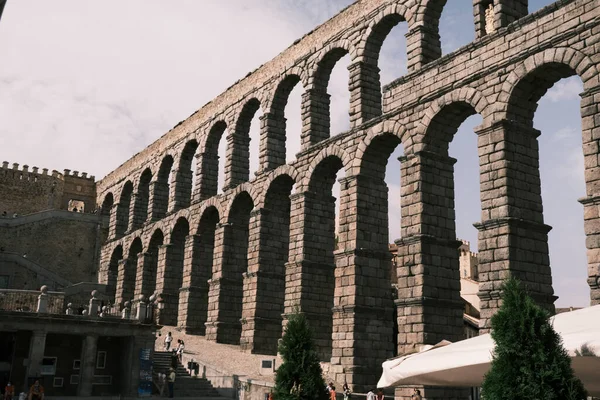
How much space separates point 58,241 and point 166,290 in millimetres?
16718

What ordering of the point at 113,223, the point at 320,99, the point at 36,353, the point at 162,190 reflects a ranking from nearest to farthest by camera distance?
the point at 36,353 < the point at 320,99 < the point at 162,190 < the point at 113,223

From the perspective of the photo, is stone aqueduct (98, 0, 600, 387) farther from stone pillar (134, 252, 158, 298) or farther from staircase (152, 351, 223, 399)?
staircase (152, 351, 223, 399)

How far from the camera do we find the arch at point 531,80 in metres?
18.5

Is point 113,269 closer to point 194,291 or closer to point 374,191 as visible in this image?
point 194,291

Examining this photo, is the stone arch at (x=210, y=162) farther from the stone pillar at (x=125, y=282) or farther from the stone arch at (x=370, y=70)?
the stone arch at (x=370, y=70)

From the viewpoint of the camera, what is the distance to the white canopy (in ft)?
23.6

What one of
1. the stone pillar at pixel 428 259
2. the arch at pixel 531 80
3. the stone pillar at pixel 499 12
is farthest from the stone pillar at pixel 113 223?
the arch at pixel 531 80

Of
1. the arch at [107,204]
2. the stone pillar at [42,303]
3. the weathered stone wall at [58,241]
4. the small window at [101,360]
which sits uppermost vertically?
the arch at [107,204]

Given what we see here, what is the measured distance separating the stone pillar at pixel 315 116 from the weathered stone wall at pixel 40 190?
118ft

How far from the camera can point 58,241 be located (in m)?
51.8

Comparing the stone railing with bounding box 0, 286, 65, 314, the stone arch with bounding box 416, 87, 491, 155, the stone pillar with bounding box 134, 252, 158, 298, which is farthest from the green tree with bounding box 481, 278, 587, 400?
the stone pillar with bounding box 134, 252, 158, 298

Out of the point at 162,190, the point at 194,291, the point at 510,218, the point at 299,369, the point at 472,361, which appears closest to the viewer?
the point at 472,361

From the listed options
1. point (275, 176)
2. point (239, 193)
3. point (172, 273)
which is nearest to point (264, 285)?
point (275, 176)

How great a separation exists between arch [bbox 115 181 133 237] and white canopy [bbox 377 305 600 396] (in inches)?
1738
